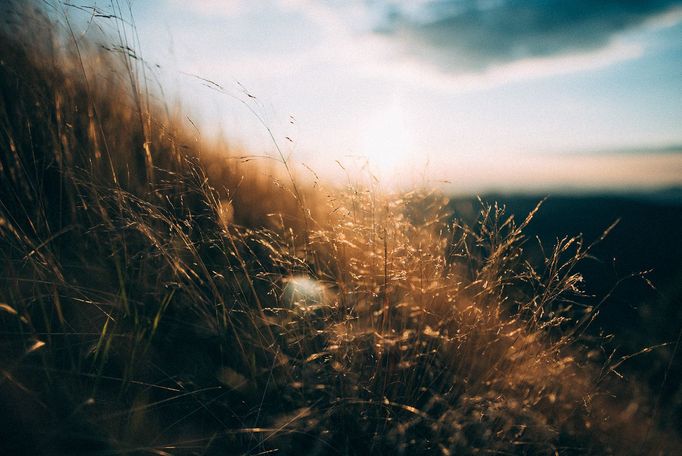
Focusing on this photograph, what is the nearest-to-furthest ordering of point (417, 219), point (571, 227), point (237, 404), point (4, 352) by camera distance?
1. point (4, 352)
2. point (237, 404)
3. point (417, 219)
4. point (571, 227)

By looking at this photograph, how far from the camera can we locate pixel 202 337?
1.45 m

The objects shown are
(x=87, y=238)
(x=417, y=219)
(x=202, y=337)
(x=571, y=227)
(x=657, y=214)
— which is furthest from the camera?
(x=657, y=214)

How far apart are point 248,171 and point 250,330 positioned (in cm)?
200

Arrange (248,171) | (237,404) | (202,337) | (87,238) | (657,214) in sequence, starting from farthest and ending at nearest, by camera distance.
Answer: (657,214)
(248,171)
(87,238)
(202,337)
(237,404)

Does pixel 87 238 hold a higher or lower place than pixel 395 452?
higher

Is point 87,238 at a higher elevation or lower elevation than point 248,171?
lower

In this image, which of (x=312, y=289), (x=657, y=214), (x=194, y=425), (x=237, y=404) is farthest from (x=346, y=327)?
(x=657, y=214)

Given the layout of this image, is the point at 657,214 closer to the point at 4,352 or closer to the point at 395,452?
the point at 395,452

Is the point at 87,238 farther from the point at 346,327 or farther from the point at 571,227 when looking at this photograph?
the point at 571,227

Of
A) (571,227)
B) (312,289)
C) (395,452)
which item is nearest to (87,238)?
(312,289)

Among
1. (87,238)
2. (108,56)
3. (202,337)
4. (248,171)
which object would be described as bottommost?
(202,337)

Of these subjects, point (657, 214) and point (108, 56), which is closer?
point (108, 56)

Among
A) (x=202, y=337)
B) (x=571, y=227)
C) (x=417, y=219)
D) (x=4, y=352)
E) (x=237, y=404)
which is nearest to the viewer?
(x=4, y=352)

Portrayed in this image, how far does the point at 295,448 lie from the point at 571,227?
4439 mm
